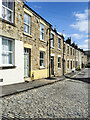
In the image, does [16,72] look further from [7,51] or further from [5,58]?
[7,51]

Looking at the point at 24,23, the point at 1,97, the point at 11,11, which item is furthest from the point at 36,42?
the point at 1,97

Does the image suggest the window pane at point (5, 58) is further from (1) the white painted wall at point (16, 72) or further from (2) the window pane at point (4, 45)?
(1) the white painted wall at point (16, 72)

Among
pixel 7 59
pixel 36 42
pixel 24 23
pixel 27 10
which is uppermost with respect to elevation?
pixel 27 10

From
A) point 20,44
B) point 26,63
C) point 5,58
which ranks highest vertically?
point 20,44

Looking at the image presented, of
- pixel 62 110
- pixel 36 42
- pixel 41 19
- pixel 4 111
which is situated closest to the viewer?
pixel 4 111

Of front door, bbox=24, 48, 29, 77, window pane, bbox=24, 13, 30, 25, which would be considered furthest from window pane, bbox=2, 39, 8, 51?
window pane, bbox=24, 13, 30, 25

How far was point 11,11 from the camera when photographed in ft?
23.8

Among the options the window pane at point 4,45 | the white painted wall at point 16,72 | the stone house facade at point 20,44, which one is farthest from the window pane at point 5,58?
the white painted wall at point 16,72

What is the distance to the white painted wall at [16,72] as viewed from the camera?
6.54 meters

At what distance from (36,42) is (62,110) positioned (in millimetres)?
7205

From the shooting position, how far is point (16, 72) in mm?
7383

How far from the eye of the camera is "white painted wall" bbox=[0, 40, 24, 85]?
258 inches

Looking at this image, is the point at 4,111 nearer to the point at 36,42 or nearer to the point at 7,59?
the point at 7,59

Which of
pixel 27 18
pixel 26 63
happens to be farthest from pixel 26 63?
pixel 27 18
